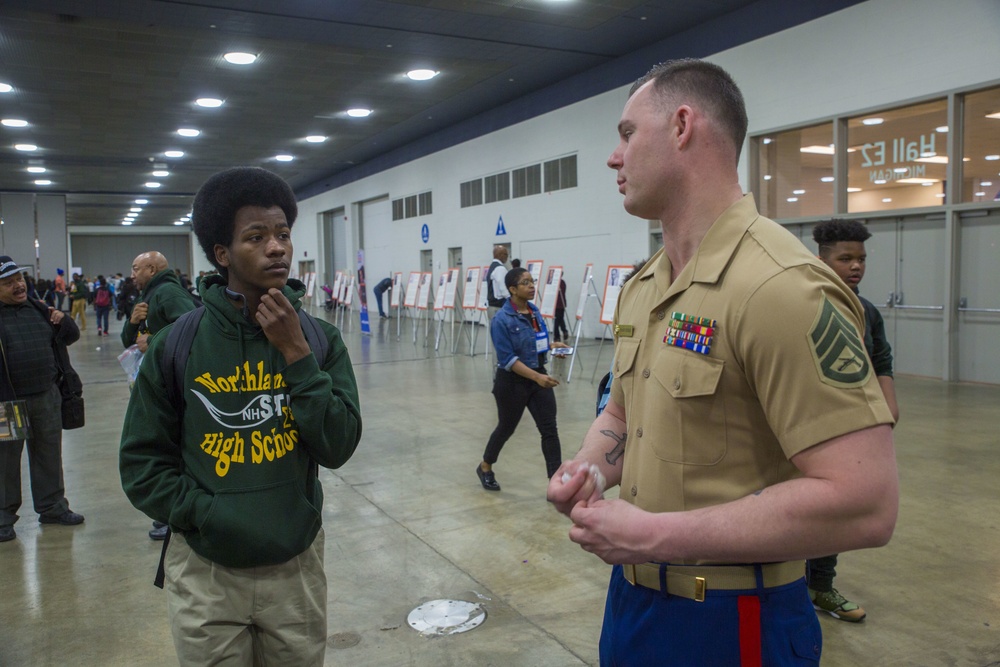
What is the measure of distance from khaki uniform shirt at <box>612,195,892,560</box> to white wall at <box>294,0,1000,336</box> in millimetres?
9778

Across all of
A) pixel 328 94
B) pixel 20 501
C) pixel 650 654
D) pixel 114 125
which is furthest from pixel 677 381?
pixel 114 125

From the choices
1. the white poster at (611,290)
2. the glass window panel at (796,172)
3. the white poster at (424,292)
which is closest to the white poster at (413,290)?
the white poster at (424,292)

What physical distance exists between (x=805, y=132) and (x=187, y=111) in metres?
13.6

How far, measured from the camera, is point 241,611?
1890 mm

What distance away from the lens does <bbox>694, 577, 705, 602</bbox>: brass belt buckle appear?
4.43 ft

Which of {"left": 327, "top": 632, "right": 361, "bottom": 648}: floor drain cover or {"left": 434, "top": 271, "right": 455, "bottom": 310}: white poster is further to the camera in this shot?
{"left": 434, "top": 271, "right": 455, "bottom": 310}: white poster

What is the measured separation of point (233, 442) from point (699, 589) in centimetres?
119

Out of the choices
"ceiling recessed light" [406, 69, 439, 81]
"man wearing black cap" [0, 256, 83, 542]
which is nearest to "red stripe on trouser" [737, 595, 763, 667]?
"man wearing black cap" [0, 256, 83, 542]

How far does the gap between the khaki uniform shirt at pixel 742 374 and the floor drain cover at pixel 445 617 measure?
2.28 meters

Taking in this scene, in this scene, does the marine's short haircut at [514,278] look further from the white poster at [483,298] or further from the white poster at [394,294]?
the white poster at [394,294]

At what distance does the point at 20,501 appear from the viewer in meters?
5.00

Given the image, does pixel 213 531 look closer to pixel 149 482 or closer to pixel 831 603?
pixel 149 482

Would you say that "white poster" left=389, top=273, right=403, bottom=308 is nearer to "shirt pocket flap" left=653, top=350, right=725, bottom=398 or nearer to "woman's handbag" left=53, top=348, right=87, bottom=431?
"woman's handbag" left=53, top=348, right=87, bottom=431

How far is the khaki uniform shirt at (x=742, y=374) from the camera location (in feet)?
3.72
